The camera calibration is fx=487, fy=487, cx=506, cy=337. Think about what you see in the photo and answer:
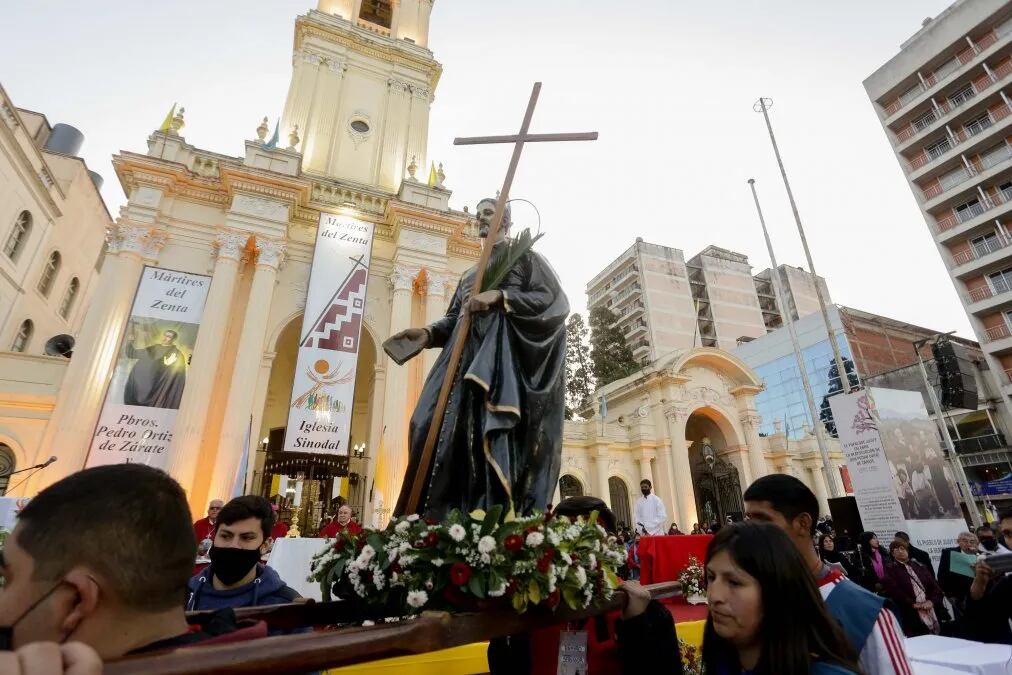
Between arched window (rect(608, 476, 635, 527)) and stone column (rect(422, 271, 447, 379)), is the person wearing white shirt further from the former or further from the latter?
arched window (rect(608, 476, 635, 527))

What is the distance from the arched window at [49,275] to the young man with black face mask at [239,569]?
70.9 feet

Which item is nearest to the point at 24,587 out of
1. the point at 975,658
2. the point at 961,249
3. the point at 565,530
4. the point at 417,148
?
the point at 565,530

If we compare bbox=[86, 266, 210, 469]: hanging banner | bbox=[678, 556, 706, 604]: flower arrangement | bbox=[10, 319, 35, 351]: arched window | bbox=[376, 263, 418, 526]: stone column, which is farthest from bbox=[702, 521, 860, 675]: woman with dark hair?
bbox=[10, 319, 35, 351]: arched window

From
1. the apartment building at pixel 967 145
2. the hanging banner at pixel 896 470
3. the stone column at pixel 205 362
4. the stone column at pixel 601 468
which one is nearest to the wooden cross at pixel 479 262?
the hanging banner at pixel 896 470

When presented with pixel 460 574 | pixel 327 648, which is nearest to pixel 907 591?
pixel 460 574

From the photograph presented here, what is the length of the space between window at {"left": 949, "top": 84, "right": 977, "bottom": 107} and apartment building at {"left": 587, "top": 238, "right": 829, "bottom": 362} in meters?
16.6

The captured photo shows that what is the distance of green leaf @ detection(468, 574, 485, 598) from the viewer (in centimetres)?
137

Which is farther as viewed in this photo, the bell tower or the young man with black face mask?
the bell tower

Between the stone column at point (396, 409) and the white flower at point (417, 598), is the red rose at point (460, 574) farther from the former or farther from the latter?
the stone column at point (396, 409)

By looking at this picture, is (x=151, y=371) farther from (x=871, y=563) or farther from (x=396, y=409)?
(x=871, y=563)

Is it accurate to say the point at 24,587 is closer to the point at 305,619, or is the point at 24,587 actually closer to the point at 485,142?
the point at 305,619

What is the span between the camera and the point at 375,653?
3.45ft

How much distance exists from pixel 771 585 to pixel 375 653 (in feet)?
3.79

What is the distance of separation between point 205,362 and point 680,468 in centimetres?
1511
